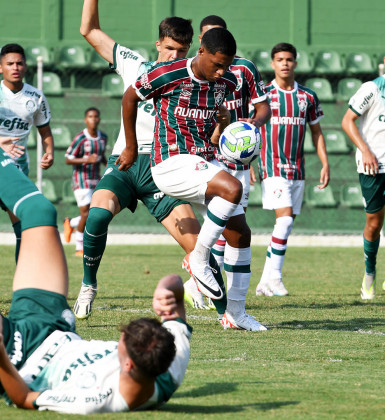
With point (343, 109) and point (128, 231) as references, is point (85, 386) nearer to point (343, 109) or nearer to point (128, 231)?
point (128, 231)

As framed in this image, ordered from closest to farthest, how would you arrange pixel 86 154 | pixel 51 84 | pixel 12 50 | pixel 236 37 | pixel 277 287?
pixel 12 50
pixel 277 287
pixel 86 154
pixel 51 84
pixel 236 37

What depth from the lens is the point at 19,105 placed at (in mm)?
9125

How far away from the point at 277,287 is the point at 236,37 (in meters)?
12.2

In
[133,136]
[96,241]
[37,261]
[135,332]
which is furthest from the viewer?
[96,241]

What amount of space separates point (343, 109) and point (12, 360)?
16.1 meters

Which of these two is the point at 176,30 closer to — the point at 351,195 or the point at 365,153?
the point at 365,153

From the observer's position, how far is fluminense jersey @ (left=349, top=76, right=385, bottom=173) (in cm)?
880

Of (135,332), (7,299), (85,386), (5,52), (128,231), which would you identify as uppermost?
(5,52)

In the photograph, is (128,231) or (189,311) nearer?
(189,311)

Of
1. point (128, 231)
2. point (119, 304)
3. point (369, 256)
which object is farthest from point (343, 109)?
point (119, 304)

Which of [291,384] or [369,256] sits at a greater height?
[291,384]

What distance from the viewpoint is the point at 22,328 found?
3943mm

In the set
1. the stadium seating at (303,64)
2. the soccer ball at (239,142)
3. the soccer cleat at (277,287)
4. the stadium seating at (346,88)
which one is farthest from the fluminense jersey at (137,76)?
the stadium seating at (346,88)

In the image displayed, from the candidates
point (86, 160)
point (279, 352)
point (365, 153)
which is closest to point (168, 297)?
point (279, 352)
